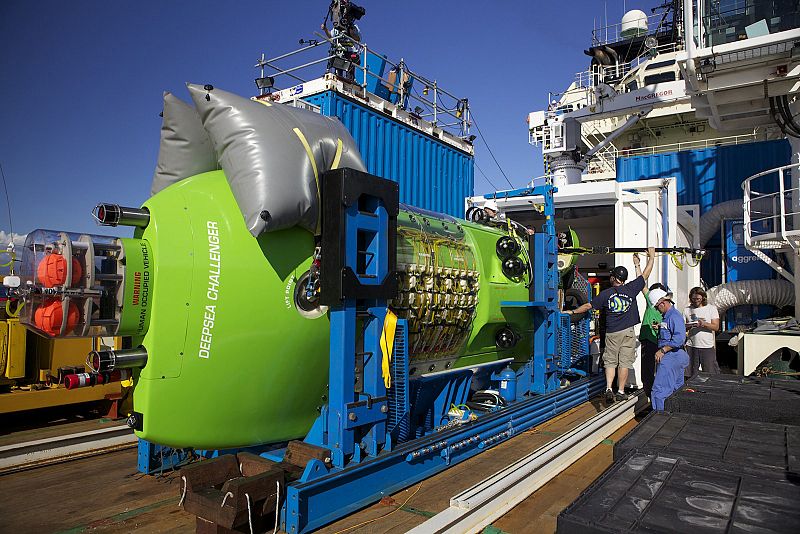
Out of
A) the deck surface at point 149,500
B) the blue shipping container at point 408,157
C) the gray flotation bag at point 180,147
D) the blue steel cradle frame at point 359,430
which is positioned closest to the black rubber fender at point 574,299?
the blue shipping container at point 408,157

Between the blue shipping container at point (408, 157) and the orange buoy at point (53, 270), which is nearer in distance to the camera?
the orange buoy at point (53, 270)

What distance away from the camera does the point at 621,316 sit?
22.2 ft

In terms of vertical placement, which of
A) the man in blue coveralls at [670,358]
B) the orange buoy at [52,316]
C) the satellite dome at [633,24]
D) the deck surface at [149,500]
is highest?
the satellite dome at [633,24]

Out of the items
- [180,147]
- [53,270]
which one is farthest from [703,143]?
[53,270]

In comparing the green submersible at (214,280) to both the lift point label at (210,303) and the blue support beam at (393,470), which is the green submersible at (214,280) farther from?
the blue support beam at (393,470)

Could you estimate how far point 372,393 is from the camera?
155 inches

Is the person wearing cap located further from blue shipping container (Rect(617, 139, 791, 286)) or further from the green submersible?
blue shipping container (Rect(617, 139, 791, 286))

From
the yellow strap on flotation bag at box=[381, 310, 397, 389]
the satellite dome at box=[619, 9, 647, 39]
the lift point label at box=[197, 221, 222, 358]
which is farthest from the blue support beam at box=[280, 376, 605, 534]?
the satellite dome at box=[619, 9, 647, 39]

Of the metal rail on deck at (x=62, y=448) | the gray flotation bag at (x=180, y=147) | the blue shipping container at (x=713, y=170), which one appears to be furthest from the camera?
the blue shipping container at (x=713, y=170)

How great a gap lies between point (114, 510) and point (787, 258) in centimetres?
1083

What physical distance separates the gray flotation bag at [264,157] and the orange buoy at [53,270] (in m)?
0.99

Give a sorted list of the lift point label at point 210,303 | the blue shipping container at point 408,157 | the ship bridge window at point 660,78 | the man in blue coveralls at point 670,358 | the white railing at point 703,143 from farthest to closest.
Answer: the ship bridge window at point 660,78, the white railing at point 703,143, the blue shipping container at point 408,157, the man in blue coveralls at point 670,358, the lift point label at point 210,303

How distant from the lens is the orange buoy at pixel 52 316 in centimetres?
304

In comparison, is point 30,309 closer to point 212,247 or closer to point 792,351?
point 212,247
